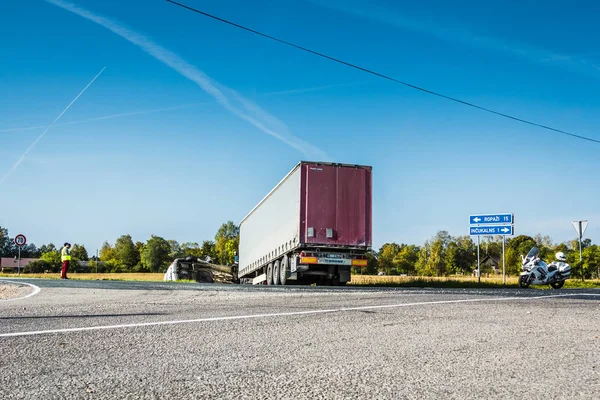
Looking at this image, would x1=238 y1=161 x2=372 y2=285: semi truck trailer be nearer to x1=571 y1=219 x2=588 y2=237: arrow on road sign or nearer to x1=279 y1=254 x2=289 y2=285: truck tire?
x1=279 y1=254 x2=289 y2=285: truck tire

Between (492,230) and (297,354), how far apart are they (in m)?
21.7

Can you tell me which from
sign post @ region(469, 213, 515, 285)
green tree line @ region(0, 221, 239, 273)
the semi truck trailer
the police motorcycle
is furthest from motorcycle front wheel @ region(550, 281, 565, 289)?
green tree line @ region(0, 221, 239, 273)

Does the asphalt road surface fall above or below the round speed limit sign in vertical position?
below

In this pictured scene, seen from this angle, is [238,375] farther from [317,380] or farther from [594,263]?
[594,263]

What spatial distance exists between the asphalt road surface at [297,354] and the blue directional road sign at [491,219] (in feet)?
56.7

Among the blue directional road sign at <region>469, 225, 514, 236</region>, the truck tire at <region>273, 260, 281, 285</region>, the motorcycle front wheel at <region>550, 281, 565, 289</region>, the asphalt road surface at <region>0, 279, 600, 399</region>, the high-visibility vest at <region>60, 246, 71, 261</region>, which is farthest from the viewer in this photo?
the high-visibility vest at <region>60, 246, 71, 261</region>

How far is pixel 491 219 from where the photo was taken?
2502cm

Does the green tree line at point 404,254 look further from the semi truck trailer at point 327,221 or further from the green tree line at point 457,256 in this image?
the semi truck trailer at point 327,221

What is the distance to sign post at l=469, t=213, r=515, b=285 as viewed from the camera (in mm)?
24438

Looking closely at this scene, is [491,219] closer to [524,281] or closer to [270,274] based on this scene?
[524,281]

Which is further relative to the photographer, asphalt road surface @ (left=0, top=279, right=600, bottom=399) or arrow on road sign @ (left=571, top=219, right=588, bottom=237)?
arrow on road sign @ (left=571, top=219, right=588, bottom=237)

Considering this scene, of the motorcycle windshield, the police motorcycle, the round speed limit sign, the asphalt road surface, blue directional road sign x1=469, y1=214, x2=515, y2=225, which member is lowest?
the asphalt road surface

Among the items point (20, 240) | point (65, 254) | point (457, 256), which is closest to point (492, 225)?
point (65, 254)

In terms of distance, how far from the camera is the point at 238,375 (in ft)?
12.9
